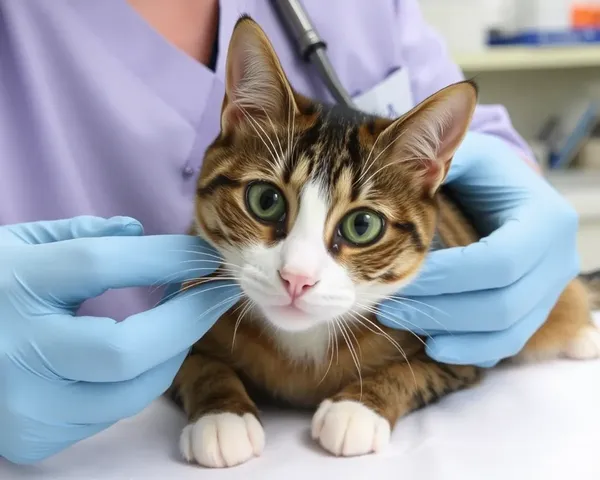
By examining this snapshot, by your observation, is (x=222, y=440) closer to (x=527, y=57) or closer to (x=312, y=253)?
(x=312, y=253)

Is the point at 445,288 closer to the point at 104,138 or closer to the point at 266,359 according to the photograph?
the point at 266,359

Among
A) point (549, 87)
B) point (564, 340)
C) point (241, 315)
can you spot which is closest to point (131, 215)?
point (241, 315)

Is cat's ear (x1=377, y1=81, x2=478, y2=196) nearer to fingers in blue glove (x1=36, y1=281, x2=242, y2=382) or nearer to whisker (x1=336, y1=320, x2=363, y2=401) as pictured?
whisker (x1=336, y1=320, x2=363, y2=401)

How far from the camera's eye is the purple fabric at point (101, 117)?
95 cm

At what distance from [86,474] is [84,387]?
9 cm

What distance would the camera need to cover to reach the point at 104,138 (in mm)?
983

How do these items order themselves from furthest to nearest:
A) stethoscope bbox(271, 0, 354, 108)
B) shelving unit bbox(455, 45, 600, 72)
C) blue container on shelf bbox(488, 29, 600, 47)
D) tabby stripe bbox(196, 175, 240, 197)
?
blue container on shelf bbox(488, 29, 600, 47) < shelving unit bbox(455, 45, 600, 72) < stethoscope bbox(271, 0, 354, 108) < tabby stripe bbox(196, 175, 240, 197)

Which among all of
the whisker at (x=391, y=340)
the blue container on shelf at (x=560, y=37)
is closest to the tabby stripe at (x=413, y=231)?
the whisker at (x=391, y=340)

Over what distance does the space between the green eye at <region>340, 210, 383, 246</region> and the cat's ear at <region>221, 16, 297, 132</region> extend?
155 millimetres

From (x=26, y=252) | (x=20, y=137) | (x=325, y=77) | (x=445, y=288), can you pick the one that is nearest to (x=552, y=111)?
(x=325, y=77)

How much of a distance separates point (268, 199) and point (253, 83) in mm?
151

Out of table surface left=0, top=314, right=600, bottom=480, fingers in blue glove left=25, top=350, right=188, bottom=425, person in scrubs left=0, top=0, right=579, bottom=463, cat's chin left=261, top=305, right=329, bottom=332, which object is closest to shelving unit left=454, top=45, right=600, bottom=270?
person in scrubs left=0, top=0, right=579, bottom=463

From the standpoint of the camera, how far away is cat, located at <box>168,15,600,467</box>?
73cm

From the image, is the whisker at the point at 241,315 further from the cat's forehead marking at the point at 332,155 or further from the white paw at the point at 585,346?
the white paw at the point at 585,346
